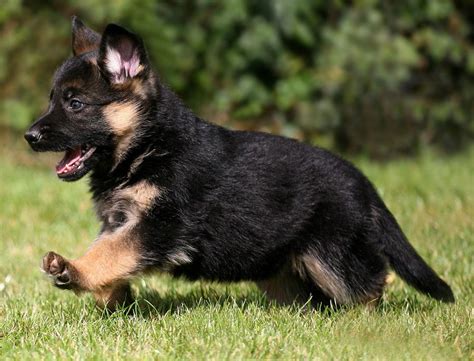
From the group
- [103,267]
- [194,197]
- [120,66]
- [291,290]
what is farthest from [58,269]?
[291,290]

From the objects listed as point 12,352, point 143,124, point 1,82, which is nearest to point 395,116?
point 1,82

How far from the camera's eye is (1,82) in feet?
36.2

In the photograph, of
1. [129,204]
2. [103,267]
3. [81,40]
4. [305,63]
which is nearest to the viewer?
[103,267]

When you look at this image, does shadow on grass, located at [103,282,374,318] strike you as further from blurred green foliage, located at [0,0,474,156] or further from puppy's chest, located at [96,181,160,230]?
blurred green foliage, located at [0,0,474,156]

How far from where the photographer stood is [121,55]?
170 inches

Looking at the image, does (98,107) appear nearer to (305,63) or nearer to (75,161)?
(75,161)

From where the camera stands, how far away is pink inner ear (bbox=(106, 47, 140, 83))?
4.30 meters

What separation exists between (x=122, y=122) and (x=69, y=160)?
1.12 ft

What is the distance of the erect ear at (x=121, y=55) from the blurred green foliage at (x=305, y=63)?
675 cm

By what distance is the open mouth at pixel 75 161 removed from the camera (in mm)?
4257

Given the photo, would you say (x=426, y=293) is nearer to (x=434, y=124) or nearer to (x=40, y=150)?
(x=40, y=150)

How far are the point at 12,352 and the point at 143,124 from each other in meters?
1.33

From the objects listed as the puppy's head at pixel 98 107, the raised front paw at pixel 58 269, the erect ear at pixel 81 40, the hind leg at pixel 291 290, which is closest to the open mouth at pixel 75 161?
the puppy's head at pixel 98 107

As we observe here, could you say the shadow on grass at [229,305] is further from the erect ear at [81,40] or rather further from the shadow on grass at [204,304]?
the erect ear at [81,40]
